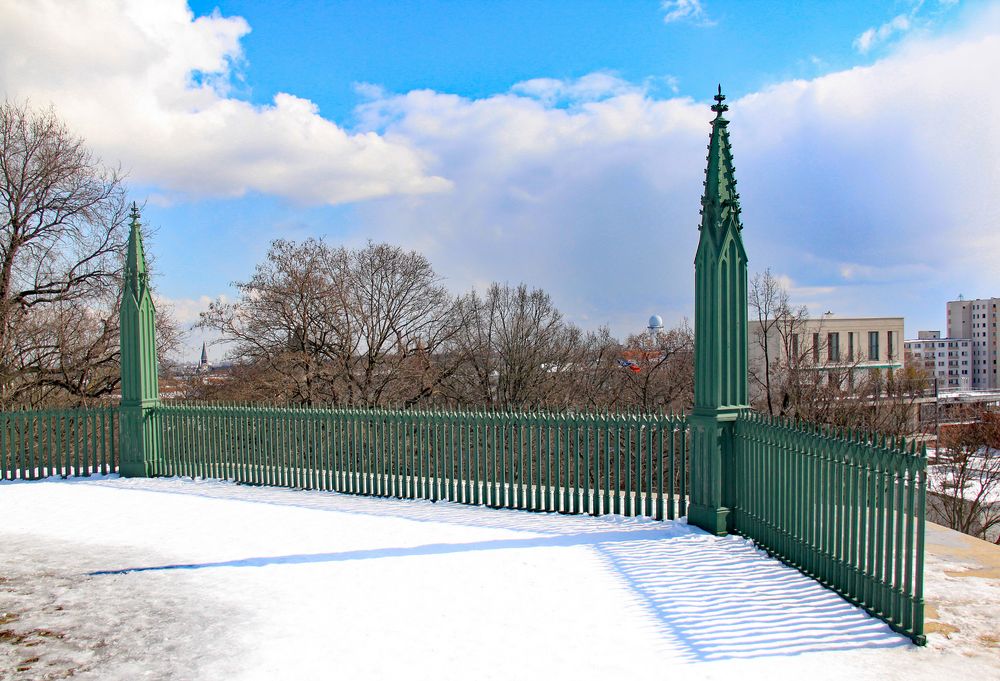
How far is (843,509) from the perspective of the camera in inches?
226

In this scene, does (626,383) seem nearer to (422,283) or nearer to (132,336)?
(422,283)

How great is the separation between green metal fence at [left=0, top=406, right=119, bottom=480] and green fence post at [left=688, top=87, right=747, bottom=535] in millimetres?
10703

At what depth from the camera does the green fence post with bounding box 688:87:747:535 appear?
26.1ft

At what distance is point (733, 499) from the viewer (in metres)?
8.00

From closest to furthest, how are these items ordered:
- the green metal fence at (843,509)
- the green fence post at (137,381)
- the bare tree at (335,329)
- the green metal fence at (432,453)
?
the green metal fence at (843,509), the green metal fence at (432,453), the green fence post at (137,381), the bare tree at (335,329)

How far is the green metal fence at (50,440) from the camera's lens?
1297 centimetres

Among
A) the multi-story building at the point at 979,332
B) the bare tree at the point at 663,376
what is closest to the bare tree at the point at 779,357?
→ the bare tree at the point at 663,376

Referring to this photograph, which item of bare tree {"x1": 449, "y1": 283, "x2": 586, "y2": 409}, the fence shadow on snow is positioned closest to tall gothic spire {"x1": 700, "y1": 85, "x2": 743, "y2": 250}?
the fence shadow on snow

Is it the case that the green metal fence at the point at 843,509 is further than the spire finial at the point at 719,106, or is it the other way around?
the spire finial at the point at 719,106

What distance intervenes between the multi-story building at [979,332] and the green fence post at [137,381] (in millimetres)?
129330

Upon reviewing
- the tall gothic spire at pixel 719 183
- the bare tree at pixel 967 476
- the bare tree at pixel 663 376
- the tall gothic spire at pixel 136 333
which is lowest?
the bare tree at pixel 967 476

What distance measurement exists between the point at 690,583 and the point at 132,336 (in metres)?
11.0

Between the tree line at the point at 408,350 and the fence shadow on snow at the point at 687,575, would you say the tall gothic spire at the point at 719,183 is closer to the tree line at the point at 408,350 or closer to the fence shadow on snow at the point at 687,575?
the fence shadow on snow at the point at 687,575

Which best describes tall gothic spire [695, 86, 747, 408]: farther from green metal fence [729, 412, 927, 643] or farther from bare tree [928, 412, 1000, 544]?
bare tree [928, 412, 1000, 544]
